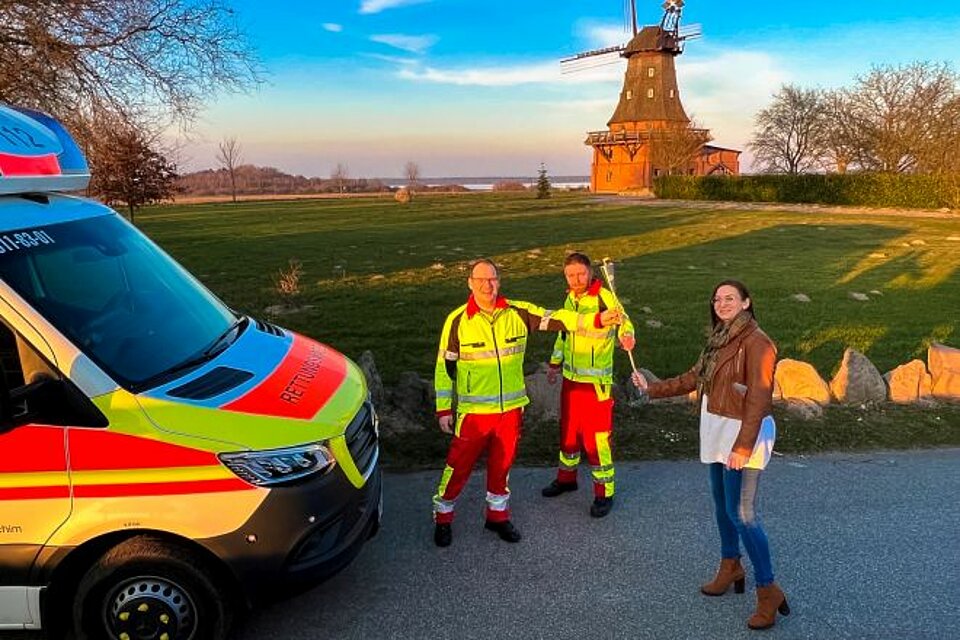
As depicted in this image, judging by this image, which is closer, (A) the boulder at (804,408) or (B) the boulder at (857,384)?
(A) the boulder at (804,408)

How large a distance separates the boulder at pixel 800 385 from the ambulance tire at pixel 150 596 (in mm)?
5934

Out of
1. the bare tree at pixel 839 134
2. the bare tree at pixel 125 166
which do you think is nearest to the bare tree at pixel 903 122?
the bare tree at pixel 839 134

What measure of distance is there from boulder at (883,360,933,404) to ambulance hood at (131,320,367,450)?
5916 millimetres

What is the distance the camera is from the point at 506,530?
15.8 ft

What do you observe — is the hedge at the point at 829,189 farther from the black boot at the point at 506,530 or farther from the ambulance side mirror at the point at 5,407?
the ambulance side mirror at the point at 5,407

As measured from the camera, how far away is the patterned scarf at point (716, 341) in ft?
12.5

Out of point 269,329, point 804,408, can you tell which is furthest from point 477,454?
point 804,408

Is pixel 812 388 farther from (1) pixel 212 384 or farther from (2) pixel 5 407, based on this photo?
(2) pixel 5 407

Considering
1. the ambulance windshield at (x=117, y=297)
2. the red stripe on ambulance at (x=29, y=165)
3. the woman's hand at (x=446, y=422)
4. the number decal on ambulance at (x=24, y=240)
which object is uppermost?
the red stripe on ambulance at (x=29, y=165)

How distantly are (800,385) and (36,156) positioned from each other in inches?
272

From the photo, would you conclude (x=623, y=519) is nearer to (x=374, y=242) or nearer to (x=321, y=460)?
(x=321, y=460)

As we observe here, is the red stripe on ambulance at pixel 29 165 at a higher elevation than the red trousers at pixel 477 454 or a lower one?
higher

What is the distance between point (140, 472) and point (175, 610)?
29.0 inches

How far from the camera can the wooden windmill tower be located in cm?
6744
